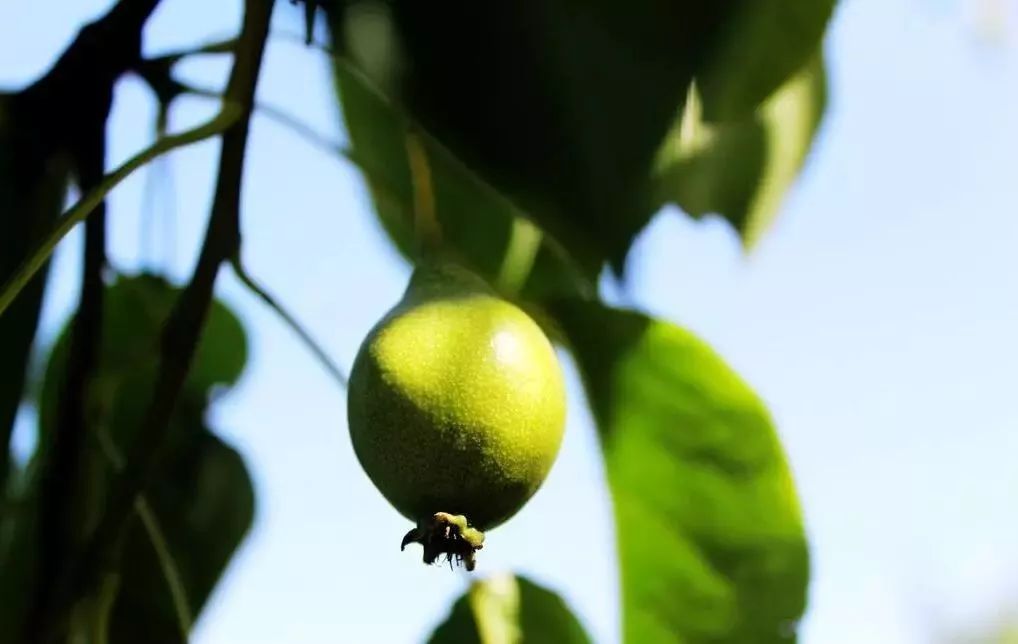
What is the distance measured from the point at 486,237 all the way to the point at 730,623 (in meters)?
0.30

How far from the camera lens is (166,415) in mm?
537

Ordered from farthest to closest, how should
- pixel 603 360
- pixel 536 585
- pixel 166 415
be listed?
1. pixel 536 585
2. pixel 603 360
3. pixel 166 415

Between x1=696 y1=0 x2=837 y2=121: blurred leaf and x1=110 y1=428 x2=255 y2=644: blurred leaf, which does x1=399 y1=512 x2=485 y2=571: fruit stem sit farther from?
x1=110 y1=428 x2=255 y2=644: blurred leaf

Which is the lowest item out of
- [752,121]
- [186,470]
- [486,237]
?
[186,470]

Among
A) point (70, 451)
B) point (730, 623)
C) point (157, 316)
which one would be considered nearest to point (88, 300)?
point (70, 451)

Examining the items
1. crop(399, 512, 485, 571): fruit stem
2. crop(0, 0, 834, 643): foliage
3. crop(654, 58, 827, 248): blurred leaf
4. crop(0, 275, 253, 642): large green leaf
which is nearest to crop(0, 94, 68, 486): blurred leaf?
crop(0, 0, 834, 643): foliage

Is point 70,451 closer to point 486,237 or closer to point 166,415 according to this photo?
point 166,415

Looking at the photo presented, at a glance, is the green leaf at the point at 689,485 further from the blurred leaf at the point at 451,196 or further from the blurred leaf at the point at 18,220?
the blurred leaf at the point at 18,220

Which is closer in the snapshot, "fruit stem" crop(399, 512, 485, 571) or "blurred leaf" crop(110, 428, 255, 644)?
"fruit stem" crop(399, 512, 485, 571)

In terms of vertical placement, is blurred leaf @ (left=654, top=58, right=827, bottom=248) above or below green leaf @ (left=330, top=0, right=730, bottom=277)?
above

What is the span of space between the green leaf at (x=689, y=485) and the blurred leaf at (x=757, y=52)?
0.15 m

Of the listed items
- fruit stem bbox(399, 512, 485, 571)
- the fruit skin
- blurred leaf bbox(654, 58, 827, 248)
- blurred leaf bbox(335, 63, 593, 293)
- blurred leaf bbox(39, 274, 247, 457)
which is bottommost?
fruit stem bbox(399, 512, 485, 571)

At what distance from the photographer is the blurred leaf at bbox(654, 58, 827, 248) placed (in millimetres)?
768

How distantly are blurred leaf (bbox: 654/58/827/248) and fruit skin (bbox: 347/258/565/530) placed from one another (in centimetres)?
25
